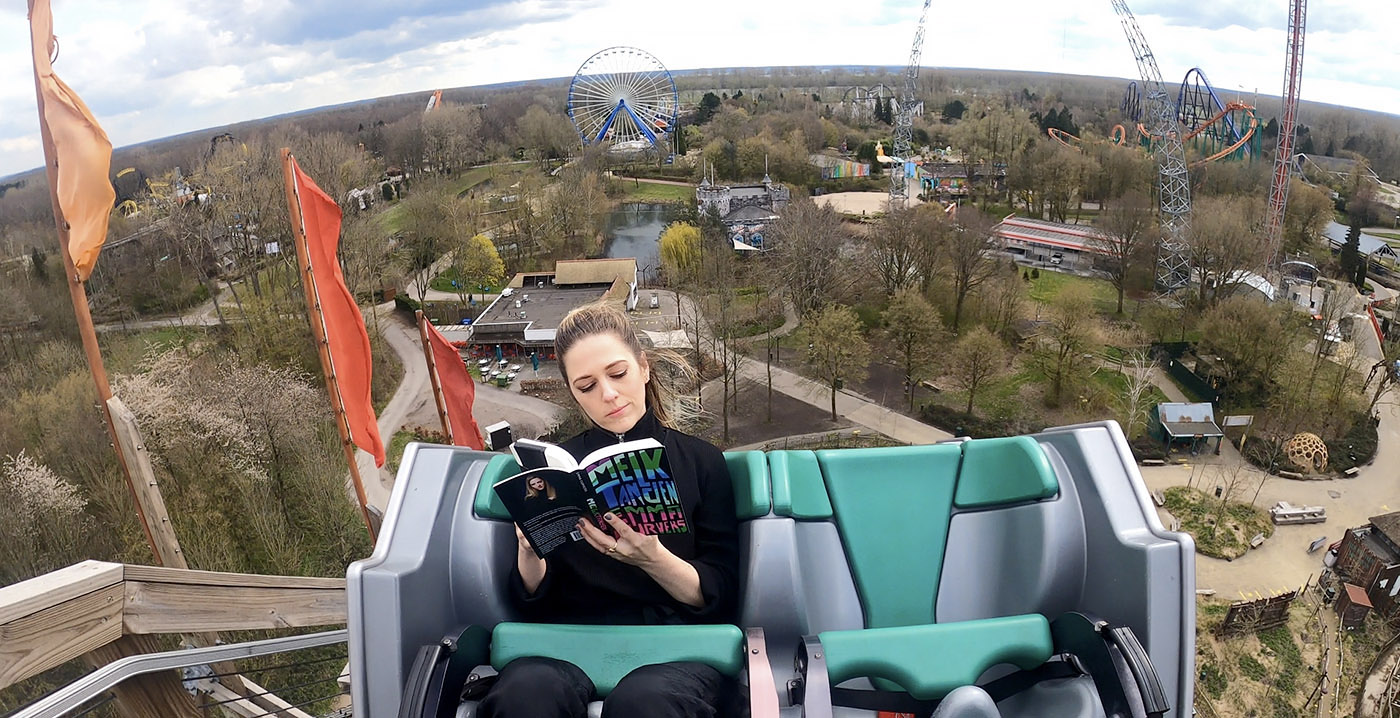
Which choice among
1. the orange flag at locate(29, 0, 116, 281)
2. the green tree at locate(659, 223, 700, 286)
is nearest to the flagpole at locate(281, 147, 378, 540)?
the orange flag at locate(29, 0, 116, 281)

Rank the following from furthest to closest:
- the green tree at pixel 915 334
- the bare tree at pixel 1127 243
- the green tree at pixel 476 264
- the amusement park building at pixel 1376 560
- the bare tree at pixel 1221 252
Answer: the green tree at pixel 476 264 → the bare tree at pixel 1127 243 → the bare tree at pixel 1221 252 → the green tree at pixel 915 334 → the amusement park building at pixel 1376 560

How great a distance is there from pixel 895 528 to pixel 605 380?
3.42ft

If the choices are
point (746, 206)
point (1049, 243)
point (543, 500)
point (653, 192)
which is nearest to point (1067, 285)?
point (1049, 243)

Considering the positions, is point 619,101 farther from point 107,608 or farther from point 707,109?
point 107,608

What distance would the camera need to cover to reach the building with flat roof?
18.5 m

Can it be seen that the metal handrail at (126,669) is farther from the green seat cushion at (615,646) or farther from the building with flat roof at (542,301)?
the building with flat roof at (542,301)

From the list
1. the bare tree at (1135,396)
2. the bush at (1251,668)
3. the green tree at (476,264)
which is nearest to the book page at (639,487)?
the bush at (1251,668)

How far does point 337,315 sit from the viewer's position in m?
4.58

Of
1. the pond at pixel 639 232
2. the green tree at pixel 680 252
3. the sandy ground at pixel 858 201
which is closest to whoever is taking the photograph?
the green tree at pixel 680 252

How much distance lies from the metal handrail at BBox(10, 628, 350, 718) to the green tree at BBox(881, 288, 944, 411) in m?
14.2

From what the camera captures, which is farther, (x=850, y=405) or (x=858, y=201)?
(x=858, y=201)

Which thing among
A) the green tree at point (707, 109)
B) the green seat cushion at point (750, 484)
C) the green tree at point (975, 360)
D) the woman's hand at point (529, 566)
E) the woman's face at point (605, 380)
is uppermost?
the green tree at point (707, 109)

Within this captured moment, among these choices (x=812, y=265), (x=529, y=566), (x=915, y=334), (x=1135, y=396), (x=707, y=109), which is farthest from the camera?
(x=707, y=109)

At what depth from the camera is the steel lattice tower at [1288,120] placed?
1906 centimetres
